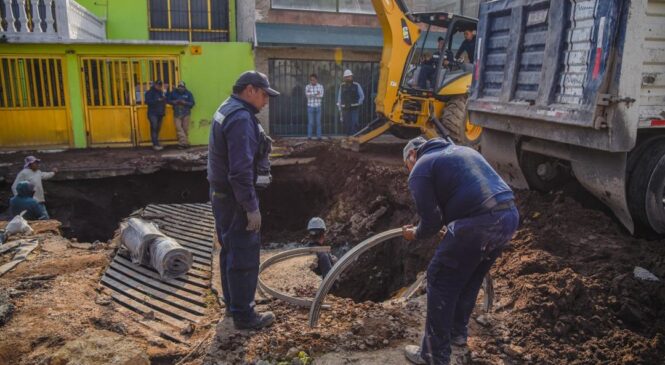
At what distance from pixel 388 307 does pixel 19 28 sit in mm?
11054

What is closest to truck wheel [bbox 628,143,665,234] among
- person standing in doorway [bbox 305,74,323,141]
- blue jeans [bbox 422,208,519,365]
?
blue jeans [bbox 422,208,519,365]

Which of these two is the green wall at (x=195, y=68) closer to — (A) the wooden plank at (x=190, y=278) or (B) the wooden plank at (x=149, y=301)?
(A) the wooden plank at (x=190, y=278)

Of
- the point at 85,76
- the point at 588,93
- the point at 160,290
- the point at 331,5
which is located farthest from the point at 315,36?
the point at 588,93

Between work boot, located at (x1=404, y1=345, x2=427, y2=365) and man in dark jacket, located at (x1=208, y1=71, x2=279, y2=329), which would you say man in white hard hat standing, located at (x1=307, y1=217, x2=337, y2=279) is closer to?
man in dark jacket, located at (x1=208, y1=71, x2=279, y2=329)

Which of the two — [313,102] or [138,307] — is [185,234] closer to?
[138,307]

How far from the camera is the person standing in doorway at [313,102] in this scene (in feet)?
43.4

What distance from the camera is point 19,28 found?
11164 mm

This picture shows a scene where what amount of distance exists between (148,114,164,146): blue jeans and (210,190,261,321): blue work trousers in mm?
9053

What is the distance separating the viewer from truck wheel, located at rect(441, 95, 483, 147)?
9.21 m

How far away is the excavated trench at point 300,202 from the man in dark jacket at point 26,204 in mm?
767

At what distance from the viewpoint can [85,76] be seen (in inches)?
483

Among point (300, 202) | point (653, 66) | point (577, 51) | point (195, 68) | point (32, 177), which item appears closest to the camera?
point (653, 66)

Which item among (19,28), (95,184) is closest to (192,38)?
(19,28)

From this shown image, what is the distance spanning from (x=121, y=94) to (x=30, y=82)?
6.63 ft
